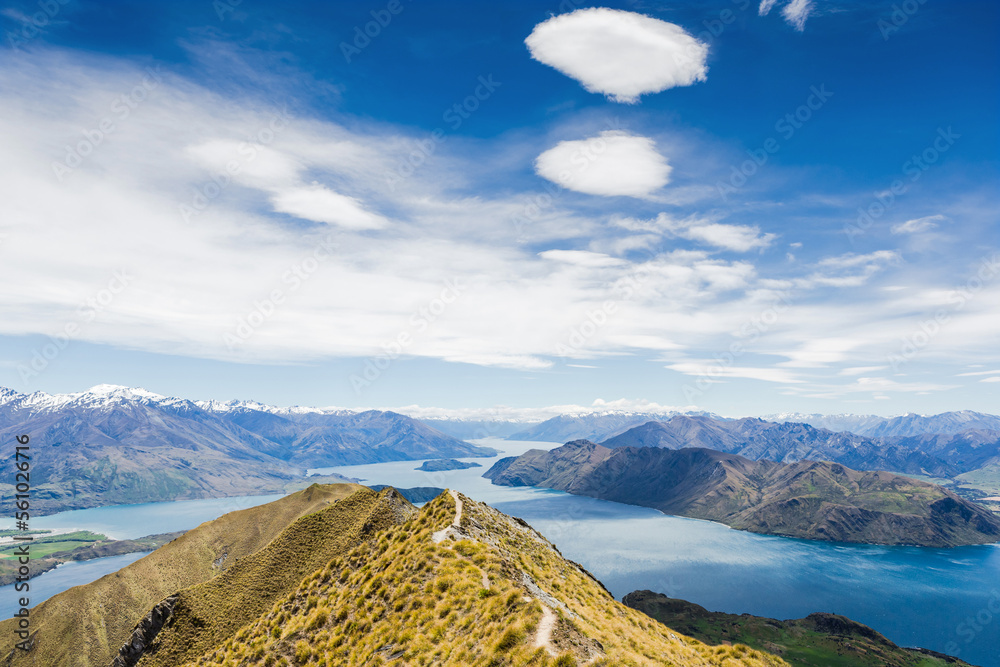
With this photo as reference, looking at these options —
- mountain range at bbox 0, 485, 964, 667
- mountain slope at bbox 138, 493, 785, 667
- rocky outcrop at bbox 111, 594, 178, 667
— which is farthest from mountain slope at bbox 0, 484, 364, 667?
mountain slope at bbox 138, 493, 785, 667

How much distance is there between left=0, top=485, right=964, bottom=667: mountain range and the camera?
22.8 m

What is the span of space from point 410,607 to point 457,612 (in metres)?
4.02

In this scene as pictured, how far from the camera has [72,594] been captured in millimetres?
100188

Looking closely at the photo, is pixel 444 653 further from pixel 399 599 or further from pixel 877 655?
pixel 877 655

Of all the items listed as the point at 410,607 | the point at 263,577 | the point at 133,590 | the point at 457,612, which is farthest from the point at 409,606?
the point at 133,590

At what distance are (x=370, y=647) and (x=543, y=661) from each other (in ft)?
42.2

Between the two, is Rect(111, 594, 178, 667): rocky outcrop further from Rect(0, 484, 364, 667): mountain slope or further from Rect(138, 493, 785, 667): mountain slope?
Rect(0, 484, 364, 667): mountain slope

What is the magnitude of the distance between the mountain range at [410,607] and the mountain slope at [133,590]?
37.0m

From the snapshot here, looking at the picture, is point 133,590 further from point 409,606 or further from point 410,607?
point 410,607

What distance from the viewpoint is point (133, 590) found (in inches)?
3784

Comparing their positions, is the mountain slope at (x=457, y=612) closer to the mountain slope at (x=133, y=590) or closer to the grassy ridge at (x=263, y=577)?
the grassy ridge at (x=263, y=577)

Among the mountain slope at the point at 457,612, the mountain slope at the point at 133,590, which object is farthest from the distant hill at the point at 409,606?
the mountain slope at the point at 133,590

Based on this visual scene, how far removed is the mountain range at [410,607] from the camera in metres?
22.8

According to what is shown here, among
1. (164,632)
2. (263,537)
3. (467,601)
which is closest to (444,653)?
(467,601)
